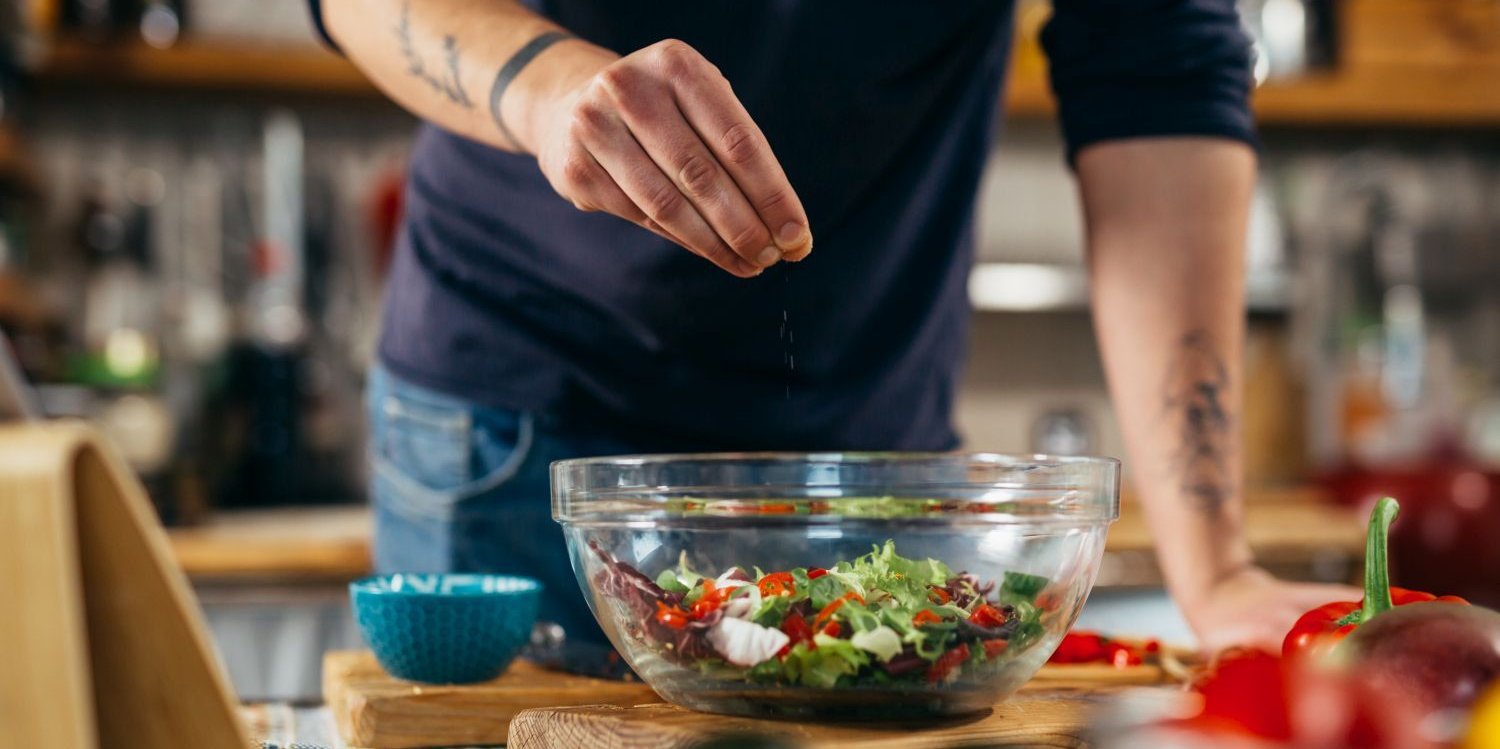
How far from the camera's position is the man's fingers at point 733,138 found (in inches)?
28.0

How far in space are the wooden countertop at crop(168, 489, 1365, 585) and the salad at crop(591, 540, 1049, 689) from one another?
160 centimetres

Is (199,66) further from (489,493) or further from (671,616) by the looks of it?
(671,616)

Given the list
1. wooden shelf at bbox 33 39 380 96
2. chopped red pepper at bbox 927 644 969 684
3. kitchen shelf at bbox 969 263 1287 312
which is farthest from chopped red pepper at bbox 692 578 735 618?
kitchen shelf at bbox 969 263 1287 312

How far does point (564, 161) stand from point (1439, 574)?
2.20m

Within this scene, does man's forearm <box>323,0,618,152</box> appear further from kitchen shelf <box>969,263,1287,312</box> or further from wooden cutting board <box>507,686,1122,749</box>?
kitchen shelf <box>969,263,1287,312</box>

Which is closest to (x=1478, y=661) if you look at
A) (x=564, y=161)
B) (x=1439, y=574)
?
(x=564, y=161)

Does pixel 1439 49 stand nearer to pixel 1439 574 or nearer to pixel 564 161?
pixel 1439 574

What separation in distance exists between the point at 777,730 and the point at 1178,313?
60 centimetres

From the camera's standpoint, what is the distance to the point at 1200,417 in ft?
3.74

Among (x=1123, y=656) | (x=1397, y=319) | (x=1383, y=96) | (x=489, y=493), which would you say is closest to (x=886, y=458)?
(x=1123, y=656)

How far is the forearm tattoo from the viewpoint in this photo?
113cm

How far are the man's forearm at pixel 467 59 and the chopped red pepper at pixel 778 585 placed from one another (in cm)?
29

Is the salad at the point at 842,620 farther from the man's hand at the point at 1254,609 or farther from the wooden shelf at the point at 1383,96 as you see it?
the wooden shelf at the point at 1383,96

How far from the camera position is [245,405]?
2.74 meters
